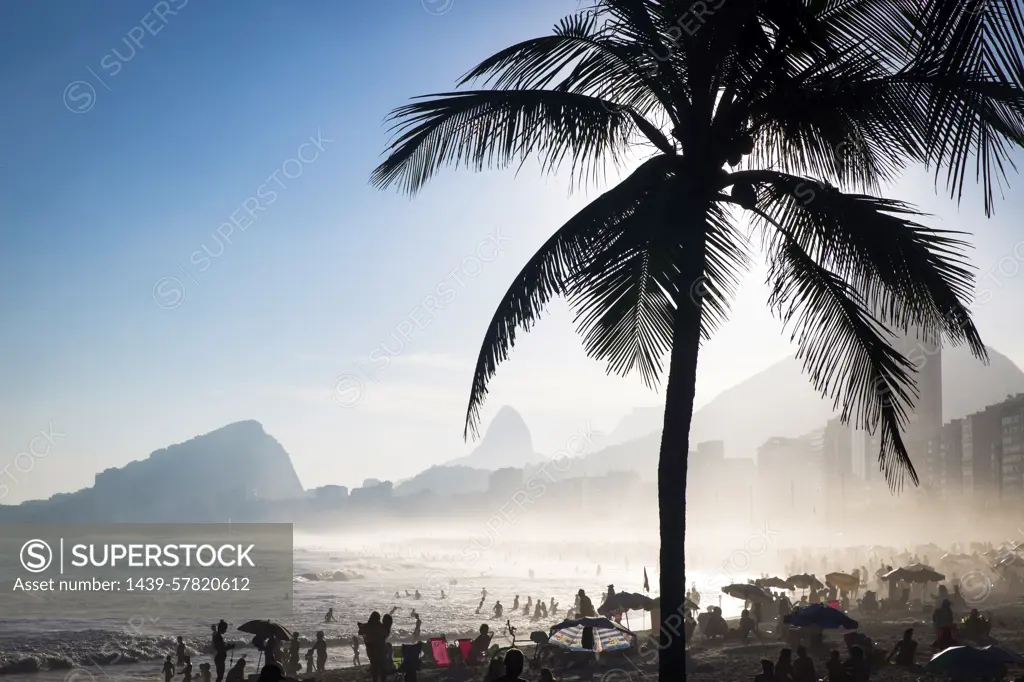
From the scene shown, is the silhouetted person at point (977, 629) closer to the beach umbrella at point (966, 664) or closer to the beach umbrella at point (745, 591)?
the beach umbrella at point (745, 591)

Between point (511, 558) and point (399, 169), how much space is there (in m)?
132

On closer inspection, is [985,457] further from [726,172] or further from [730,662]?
[726,172]

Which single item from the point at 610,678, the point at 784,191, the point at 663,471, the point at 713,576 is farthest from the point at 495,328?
the point at 713,576

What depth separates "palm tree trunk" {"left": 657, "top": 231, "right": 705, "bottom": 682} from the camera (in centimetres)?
604

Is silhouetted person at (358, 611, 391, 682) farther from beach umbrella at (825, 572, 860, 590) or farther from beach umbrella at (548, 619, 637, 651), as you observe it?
beach umbrella at (825, 572, 860, 590)

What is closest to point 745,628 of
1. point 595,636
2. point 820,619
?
point 820,619

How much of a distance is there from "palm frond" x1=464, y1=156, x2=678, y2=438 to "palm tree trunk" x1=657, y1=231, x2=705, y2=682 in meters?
0.64

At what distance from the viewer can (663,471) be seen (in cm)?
632

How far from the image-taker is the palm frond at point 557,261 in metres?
6.53

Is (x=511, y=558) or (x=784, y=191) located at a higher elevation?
(x=784, y=191)

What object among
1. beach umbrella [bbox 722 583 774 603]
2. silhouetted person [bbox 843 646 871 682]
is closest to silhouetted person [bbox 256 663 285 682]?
silhouetted person [bbox 843 646 871 682]

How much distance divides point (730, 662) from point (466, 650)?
636 cm

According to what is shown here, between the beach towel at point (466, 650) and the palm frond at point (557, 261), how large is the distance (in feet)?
51.6

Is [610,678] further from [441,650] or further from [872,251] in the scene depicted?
[872,251]
